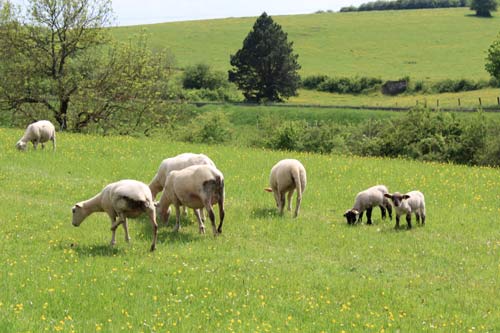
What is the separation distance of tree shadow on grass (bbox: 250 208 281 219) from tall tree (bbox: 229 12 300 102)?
6474cm

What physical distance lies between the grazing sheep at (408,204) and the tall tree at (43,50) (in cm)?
3578

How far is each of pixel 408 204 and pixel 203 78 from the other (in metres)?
77.3

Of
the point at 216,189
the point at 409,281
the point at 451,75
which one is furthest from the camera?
the point at 451,75

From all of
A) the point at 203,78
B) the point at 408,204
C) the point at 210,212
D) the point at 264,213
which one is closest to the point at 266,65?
the point at 203,78

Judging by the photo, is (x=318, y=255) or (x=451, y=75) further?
(x=451, y=75)

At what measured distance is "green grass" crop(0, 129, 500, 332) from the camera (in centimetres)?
1167

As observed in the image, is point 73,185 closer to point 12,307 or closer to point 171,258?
point 171,258

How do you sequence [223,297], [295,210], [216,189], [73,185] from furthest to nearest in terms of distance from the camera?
[73,185], [295,210], [216,189], [223,297]

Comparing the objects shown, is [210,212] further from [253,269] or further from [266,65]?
[266,65]

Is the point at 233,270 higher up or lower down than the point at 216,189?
lower down

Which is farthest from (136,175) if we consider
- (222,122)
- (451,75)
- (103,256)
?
(451,75)

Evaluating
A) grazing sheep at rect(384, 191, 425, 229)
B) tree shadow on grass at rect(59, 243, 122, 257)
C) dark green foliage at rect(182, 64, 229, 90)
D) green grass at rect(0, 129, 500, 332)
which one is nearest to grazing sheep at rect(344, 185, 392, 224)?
green grass at rect(0, 129, 500, 332)

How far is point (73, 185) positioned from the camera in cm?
2423

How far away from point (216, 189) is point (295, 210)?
13.1ft
